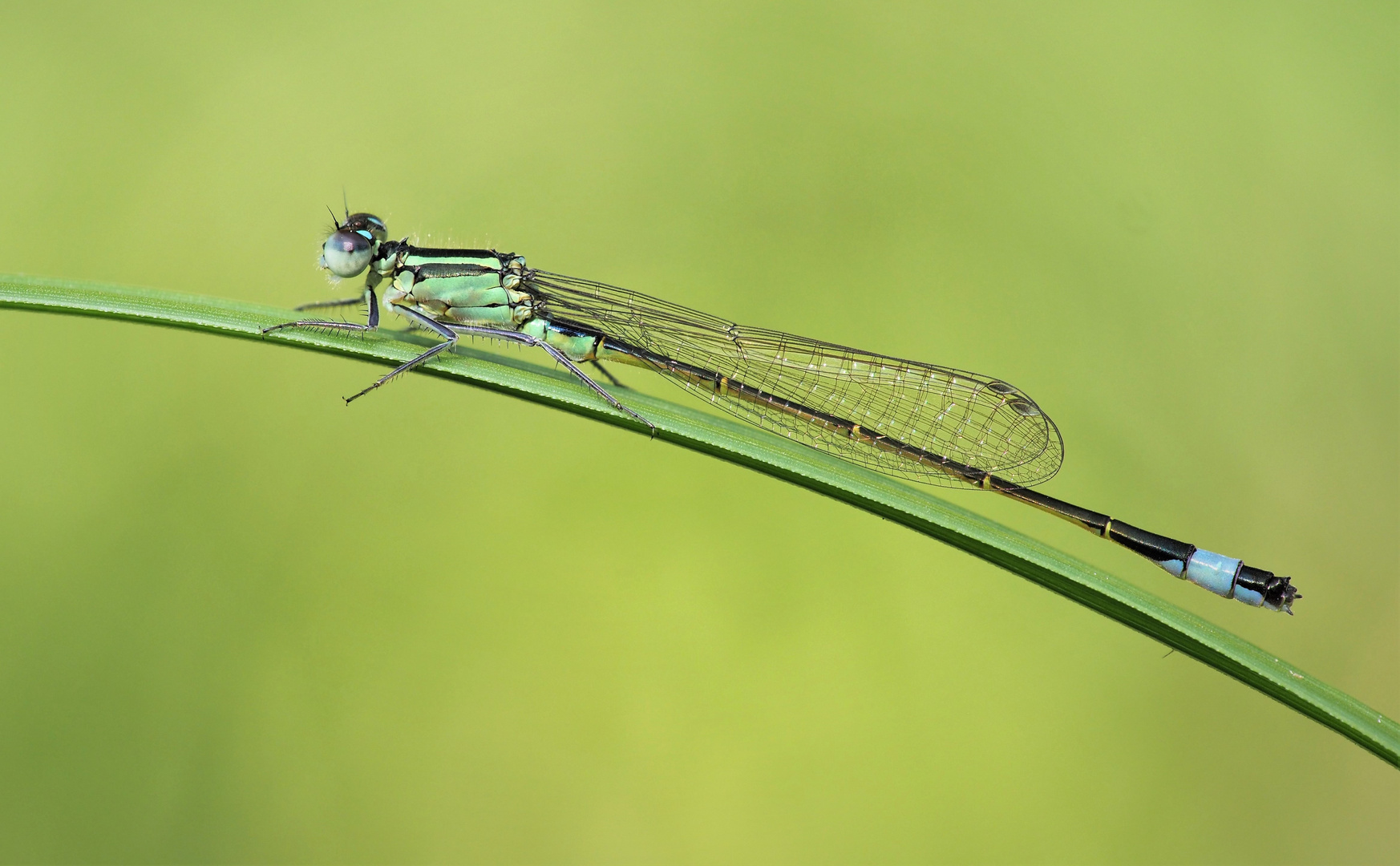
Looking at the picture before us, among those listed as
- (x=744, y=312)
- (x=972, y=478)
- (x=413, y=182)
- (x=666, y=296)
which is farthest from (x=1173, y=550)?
(x=413, y=182)

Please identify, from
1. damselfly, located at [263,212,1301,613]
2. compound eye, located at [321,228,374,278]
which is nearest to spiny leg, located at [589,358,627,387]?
damselfly, located at [263,212,1301,613]

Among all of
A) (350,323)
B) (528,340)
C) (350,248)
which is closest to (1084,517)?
(528,340)

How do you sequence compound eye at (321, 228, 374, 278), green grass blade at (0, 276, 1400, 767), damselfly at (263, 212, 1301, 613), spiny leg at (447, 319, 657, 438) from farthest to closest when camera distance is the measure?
1. damselfly at (263, 212, 1301, 613)
2. compound eye at (321, 228, 374, 278)
3. spiny leg at (447, 319, 657, 438)
4. green grass blade at (0, 276, 1400, 767)

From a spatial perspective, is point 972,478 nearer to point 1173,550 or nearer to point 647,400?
point 1173,550

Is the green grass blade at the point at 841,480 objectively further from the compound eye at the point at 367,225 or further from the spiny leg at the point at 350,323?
the compound eye at the point at 367,225

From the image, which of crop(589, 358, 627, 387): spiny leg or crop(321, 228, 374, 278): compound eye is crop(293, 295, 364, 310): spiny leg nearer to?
crop(321, 228, 374, 278): compound eye

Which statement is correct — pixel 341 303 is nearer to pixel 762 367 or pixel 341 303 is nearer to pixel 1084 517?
pixel 762 367
